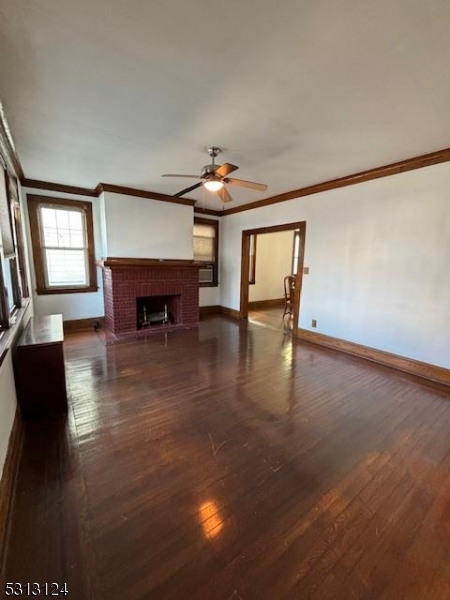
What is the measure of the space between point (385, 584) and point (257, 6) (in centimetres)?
277

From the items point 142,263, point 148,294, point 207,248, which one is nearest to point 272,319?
point 207,248

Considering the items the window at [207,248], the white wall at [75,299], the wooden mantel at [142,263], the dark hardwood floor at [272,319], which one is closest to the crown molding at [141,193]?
the white wall at [75,299]

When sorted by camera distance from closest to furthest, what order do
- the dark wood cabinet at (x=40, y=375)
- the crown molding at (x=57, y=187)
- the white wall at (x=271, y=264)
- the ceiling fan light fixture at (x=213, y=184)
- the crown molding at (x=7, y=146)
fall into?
the dark wood cabinet at (x=40, y=375), the crown molding at (x=7, y=146), the ceiling fan light fixture at (x=213, y=184), the crown molding at (x=57, y=187), the white wall at (x=271, y=264)

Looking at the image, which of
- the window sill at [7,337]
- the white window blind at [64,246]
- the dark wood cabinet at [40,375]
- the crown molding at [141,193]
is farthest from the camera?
the white window blind at [64,246]

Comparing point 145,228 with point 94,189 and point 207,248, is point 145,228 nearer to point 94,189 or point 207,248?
Result: point 94,189

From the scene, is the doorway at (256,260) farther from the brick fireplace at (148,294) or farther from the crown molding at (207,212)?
the brick fireplace at (148,294)

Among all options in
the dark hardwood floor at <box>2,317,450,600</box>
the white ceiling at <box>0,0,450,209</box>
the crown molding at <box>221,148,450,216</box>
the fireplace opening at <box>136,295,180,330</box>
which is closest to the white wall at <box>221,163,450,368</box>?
the crown molding at <box>221,148,450,216</box>

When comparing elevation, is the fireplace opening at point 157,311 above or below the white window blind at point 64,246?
below

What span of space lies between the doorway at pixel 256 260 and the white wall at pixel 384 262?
12cm

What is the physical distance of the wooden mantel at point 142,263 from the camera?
14.2 feet

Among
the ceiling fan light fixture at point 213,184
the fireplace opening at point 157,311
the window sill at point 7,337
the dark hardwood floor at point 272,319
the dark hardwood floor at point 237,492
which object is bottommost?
the dark hardwood floor at point 237,492

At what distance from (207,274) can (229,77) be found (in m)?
4.77

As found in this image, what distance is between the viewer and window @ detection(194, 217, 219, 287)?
610 centimetres

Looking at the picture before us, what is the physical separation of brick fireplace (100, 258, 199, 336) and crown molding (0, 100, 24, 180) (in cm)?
167
